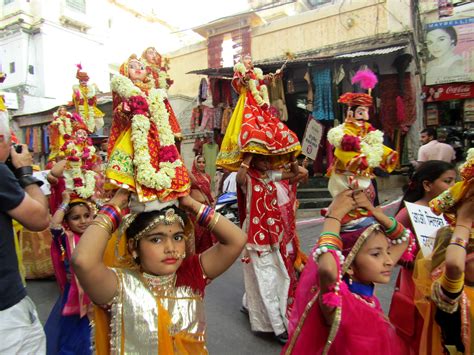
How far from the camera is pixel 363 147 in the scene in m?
1.78

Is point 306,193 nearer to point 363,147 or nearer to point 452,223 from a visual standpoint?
point 452,223

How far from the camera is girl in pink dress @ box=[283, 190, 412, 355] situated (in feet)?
5.85

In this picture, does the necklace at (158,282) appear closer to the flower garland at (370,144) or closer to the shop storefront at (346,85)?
the flower garland at (370,144)

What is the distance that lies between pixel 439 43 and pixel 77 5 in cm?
2005

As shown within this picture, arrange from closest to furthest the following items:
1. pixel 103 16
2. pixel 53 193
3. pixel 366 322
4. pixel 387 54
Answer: pixel 366 322, pixel 53 193, pixel 387 54, pixel 103 16

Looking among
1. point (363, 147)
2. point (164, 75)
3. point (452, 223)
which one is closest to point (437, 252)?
point (452, 223)

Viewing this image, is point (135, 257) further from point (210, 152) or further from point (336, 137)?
point (210, 152)

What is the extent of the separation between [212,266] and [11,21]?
2394 centimetres

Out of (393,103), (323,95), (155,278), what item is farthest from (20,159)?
(393,103)

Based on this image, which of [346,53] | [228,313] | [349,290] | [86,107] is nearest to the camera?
[349,290]

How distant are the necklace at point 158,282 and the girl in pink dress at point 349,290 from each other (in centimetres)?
68

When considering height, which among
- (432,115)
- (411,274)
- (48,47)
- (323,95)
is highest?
(48,47)

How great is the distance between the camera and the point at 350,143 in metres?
1.74

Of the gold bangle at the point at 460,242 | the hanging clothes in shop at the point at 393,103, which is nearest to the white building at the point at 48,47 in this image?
the hanging clothes in shop at the point at 393,103
